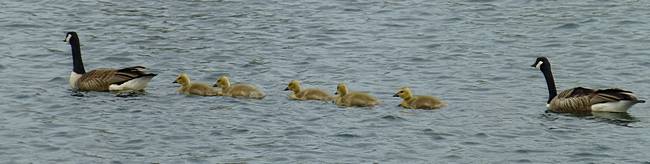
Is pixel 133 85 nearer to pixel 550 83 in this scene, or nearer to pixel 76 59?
pixel 76 59

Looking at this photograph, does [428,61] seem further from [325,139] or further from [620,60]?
[325,139]

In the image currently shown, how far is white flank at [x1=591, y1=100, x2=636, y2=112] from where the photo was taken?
23047 mm

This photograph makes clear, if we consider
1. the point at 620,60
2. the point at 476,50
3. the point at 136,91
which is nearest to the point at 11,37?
the point at 136,91

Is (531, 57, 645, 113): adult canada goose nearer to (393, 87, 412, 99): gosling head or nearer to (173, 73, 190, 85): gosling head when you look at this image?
(393, 87, 412, 99): gosling head

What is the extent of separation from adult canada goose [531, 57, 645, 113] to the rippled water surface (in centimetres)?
31

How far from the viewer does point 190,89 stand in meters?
24.7

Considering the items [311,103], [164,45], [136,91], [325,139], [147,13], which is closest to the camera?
[325,139]

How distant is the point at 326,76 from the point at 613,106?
576cm

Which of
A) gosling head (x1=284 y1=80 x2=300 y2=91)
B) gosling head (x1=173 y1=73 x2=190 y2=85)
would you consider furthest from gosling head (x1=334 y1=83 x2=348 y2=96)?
gosling head (x1=173 y1=73 x2=190 y2=85)

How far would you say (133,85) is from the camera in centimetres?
2538

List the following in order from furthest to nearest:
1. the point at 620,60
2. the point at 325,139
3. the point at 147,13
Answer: the point at 147,13, the point at 620,60, the point at 325,139

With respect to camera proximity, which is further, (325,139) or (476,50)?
(476,50)

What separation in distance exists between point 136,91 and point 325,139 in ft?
18.2

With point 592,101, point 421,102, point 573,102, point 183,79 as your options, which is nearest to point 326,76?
point 183,79
